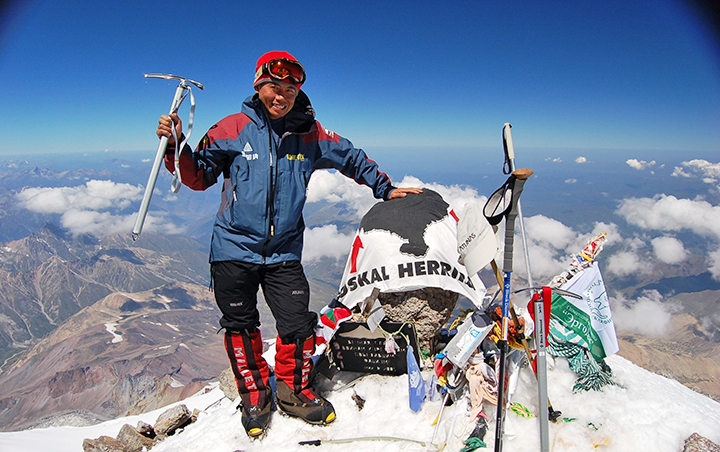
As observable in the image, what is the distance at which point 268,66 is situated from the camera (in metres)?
3.41

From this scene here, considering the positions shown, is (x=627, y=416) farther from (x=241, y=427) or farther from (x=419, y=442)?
(x=241, y=427)

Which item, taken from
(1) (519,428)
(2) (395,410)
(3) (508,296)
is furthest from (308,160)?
(1) (519,428)

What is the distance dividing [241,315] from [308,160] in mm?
1849

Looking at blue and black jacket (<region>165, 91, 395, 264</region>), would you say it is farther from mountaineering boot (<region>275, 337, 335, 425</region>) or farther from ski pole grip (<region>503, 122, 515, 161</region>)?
ski pole grip (<region>503, 122, 515, 161</region>)

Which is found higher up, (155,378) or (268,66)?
(268,66)

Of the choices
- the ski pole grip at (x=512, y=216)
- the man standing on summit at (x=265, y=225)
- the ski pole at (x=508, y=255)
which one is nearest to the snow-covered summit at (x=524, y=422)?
the man standing on summit at (x=265, y=225)

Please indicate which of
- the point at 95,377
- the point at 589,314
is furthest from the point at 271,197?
the point at 95,377

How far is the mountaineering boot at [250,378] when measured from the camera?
3.77m

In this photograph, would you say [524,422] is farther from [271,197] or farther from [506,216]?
[271,197]

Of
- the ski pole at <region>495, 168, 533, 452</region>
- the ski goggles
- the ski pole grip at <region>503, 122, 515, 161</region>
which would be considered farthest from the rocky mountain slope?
the ski pole grip at <region>503, 122, 515, 161</region>

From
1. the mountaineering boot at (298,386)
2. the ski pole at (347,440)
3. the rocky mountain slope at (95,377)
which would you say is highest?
the mountaineering boot at (298,386)

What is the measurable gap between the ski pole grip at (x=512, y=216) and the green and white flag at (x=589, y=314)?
1.47m

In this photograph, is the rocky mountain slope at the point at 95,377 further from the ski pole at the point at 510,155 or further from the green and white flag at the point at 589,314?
the ski pole at the point at 510,155

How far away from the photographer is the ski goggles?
340cm
